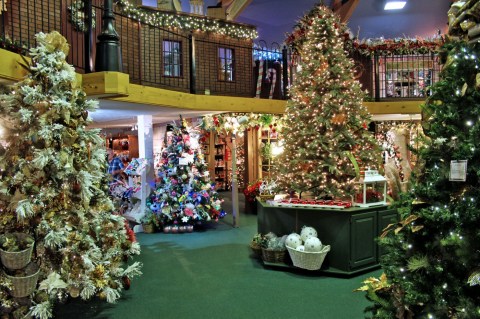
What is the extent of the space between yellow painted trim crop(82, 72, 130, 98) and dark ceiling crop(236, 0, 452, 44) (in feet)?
33.5

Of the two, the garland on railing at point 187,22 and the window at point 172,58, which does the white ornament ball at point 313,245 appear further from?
the window at point 172,58

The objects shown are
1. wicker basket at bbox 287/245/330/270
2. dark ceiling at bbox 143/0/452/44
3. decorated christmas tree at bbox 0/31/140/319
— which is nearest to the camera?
decorated christmas tree at bbox 0/31/140/319

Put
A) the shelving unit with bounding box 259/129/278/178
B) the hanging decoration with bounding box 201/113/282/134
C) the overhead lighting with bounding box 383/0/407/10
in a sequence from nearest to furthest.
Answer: the hanging decoration with bounding box 201/113/282/134 < the shelving unit with bounding box 259/129/278/178 < the overhead lighting with bounding box 383/0/407/10

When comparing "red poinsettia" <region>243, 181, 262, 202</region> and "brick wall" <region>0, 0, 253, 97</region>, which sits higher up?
"brick wall" <region>0, 0, 253, 97</region>

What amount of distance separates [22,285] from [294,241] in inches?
127

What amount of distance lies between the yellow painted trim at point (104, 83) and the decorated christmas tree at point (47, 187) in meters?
0.83

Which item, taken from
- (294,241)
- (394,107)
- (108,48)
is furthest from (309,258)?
(394,107)

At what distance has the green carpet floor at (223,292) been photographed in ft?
14.0

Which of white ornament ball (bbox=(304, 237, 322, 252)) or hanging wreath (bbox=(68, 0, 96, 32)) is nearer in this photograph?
white ornament ball (bbox=(304, 237, 322, 252))

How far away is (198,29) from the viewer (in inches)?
428

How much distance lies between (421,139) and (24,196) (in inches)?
140

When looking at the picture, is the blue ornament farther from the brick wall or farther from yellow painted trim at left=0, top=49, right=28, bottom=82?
yellow painted trim at left=0, top=49, right=28, bottom=82

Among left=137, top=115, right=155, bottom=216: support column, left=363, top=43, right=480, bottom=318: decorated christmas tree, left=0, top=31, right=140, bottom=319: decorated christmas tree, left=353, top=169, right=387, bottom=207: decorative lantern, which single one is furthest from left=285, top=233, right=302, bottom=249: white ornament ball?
left=137, top=115, right=155, bottom=216: support column

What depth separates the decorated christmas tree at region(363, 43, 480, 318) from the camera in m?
2.47
